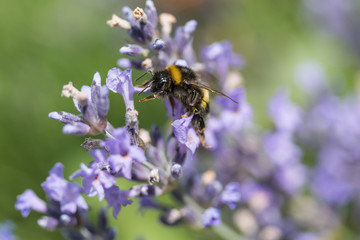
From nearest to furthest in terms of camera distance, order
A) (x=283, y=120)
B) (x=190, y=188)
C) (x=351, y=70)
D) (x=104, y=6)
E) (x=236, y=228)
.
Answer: (x=190, y=188), (x=283, y=120), (x=236, y=228), (x=351, y=70), (x=104, y=6)

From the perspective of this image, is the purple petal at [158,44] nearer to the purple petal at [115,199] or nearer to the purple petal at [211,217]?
the purple petal at [115,199]

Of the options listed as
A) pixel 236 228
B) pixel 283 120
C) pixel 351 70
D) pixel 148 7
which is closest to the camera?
pixel 148 7

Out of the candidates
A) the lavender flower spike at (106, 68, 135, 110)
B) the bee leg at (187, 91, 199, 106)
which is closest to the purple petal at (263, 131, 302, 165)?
the bee leg at (187, 91, 199, 106)

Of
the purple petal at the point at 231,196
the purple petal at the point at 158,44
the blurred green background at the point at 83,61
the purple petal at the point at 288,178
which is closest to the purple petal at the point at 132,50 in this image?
the purple petal at the point at 158,44

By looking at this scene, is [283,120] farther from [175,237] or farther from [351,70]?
[351,70]

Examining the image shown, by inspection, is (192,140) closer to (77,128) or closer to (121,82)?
(121,82)

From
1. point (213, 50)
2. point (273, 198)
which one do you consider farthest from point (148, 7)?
point (273, 198)

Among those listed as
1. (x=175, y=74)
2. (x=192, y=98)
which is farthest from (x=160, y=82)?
(x=192, y=98)
